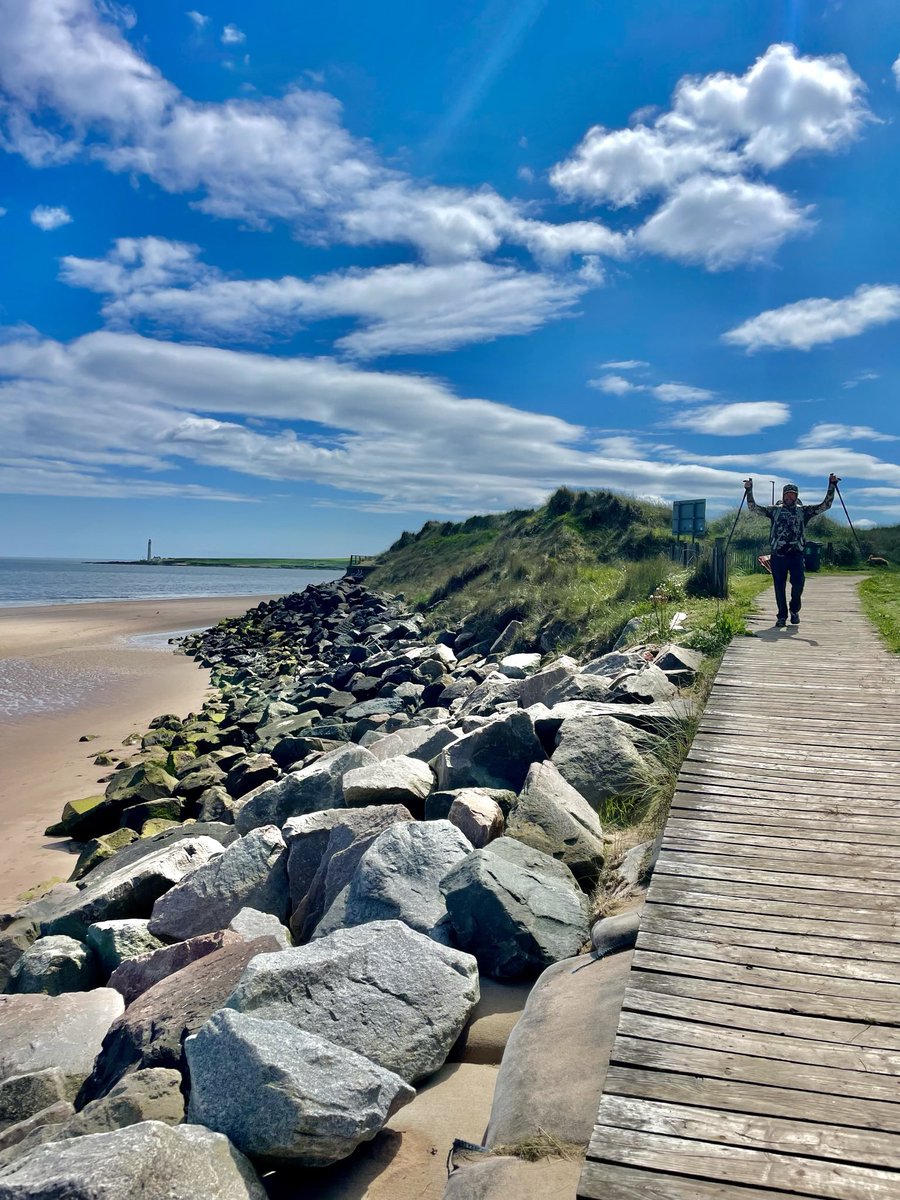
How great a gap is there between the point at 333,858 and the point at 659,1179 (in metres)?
3.41

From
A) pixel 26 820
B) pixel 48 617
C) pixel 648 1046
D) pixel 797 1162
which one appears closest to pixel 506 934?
pixel 648 1046

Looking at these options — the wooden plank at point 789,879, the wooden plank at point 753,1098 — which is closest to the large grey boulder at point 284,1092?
the wooden plank at point 753,1098

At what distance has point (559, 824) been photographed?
5336 mm

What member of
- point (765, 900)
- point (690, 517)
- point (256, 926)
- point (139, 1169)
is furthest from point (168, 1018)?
point (690, 517)

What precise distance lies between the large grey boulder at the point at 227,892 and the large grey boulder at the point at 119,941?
0.07 metres

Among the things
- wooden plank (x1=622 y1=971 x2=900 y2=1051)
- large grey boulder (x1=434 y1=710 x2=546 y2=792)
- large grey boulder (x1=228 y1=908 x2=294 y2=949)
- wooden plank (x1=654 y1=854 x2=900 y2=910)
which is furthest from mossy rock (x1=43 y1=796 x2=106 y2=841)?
wooden plank (x1=622 y1=971 x2=900 y2=1051)

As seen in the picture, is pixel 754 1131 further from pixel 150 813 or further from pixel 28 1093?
pixel 150 813

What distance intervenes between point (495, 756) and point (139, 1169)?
15.1 feet

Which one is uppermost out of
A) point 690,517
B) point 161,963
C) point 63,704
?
point 690,517

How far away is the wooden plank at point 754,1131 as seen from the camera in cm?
232

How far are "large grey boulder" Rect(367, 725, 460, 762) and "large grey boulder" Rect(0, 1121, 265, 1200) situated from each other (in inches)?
212

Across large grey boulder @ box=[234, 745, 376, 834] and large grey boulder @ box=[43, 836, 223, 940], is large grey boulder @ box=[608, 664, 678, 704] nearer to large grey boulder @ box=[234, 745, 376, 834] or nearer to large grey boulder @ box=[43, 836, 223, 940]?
large grey boulder @ box=[234, 745, 376, 834]

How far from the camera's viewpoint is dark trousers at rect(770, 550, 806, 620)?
36.3 feet

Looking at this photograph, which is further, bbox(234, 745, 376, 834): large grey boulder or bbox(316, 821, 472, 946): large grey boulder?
bbox(234, 745, 376, 834): large grey boulder
